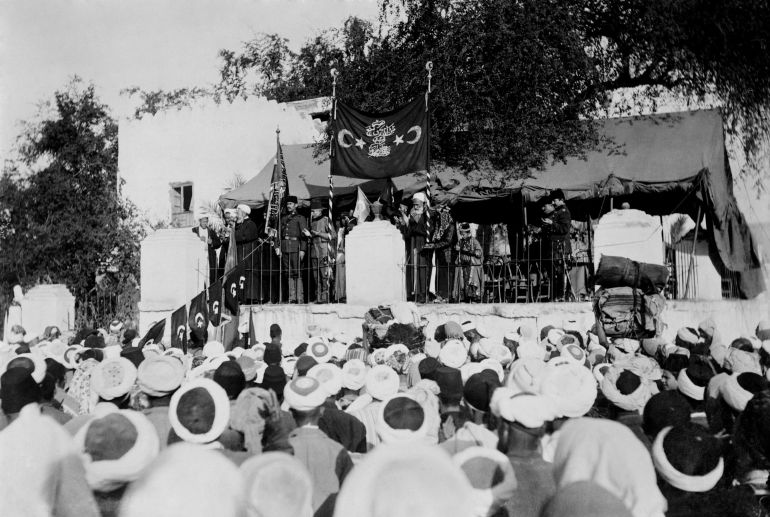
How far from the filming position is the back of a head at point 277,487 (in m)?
2.99

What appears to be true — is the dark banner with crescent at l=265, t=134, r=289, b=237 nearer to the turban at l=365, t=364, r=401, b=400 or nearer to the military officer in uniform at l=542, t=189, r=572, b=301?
the military officer in uniform at l=542, t=189, r=572, b=301

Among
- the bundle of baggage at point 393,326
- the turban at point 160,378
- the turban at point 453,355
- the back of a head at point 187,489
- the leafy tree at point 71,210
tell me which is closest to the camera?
the back of a head at point 187,489

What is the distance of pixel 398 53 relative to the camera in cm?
1834

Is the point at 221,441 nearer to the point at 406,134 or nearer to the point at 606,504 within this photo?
the point at 606,504

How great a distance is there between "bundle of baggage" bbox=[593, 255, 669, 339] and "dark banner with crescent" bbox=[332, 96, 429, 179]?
13.3 ft

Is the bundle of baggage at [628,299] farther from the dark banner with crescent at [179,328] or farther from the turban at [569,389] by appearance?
the dark banner with crescent at [179,328]

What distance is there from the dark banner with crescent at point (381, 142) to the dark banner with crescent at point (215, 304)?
2838 millimetres

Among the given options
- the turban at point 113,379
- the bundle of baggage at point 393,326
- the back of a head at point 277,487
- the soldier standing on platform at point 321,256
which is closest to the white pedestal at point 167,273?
the soldier standing on platform at point 321,256

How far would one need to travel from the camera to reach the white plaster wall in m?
22.1

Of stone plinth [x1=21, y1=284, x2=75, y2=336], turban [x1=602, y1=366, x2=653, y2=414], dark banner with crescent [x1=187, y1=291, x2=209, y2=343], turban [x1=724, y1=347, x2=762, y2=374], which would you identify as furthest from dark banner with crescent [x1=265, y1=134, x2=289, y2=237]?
turban [x1=602, y1=366, x2=653, y2=414]

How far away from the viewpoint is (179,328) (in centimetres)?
1249

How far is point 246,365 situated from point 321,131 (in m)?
13.4

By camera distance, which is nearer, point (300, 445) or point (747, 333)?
point (300, 445)

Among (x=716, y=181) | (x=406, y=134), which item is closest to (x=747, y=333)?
(x=716, y=181)
